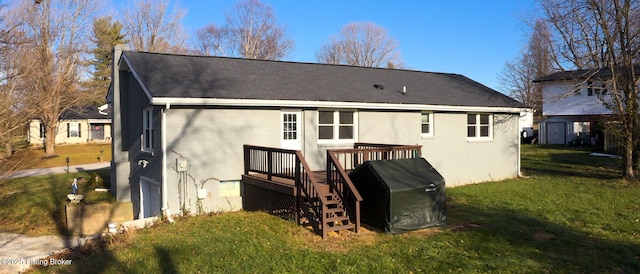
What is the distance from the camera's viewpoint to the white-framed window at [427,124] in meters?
15.1

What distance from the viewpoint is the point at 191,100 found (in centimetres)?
1079

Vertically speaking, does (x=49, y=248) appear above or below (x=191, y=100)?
below

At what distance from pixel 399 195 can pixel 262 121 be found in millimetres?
4913

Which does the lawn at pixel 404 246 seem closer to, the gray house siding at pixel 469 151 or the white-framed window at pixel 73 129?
the gray house siding at pixel 469 151

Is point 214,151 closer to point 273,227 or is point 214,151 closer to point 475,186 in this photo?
point 273,227

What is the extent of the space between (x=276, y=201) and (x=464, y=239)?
4.16 metres

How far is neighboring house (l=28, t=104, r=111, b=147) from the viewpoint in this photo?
3931cm

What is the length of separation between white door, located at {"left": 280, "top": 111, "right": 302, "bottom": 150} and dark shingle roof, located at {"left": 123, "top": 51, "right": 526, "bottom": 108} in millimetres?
576

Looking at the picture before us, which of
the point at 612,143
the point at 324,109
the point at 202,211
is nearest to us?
the point at 202,211

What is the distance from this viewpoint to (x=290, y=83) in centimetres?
1355

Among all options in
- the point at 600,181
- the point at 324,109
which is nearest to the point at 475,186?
the point at 600,181

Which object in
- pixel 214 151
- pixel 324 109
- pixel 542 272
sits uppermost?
pixel 324 109

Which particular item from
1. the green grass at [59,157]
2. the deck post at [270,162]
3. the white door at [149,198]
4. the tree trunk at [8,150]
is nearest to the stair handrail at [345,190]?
the deck post at [270,162]

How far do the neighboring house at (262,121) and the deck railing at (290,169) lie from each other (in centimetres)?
60
